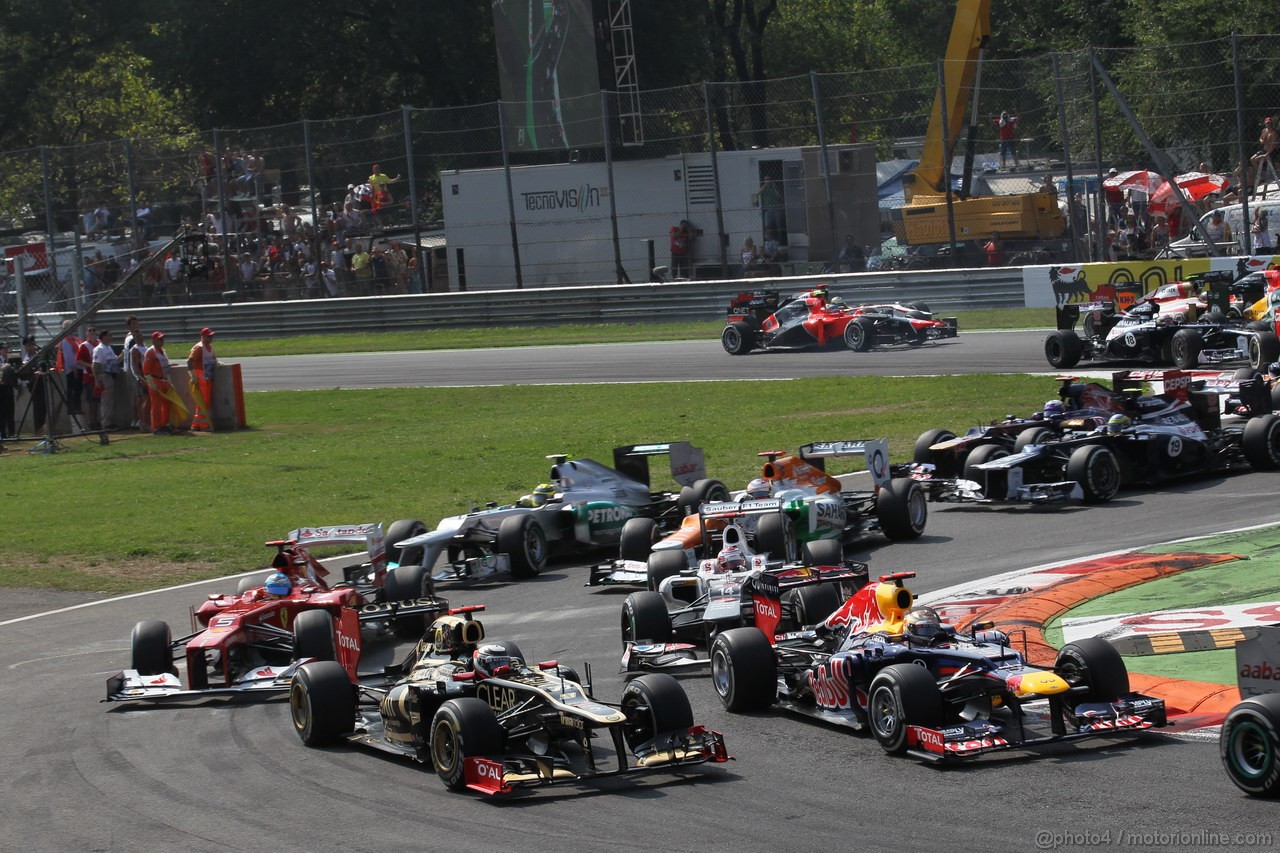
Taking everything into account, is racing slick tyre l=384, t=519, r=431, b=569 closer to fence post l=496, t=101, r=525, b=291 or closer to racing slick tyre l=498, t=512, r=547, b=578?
racing slick tyre l=498, t=512, r=547, b=578

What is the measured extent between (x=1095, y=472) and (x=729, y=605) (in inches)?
264

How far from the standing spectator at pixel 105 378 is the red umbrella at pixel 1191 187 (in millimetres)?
21763

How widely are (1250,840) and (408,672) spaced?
Result: 18.0 ft

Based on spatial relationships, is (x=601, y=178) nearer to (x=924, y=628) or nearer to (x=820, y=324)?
(x=820, y=324)

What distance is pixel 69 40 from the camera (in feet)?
219

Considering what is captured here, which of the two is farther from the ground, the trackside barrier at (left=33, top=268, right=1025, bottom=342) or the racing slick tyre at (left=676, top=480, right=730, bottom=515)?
the trackside barrier at (left=33, top=268, right=1025, bottom=342)

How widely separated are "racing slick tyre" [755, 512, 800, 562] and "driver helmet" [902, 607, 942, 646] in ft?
13.9

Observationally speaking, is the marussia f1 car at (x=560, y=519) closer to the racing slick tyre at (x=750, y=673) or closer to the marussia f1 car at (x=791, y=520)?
the marussia f1 car at (x=791, y=520)

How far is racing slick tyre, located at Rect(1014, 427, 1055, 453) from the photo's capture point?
17.3 meters

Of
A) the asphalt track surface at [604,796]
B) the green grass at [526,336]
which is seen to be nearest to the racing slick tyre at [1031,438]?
the asphalt track surface at [604,796]

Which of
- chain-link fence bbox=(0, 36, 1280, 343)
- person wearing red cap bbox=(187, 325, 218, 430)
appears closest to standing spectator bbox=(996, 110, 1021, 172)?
chain-link fence bbox=(0, 36, 1280, 343)

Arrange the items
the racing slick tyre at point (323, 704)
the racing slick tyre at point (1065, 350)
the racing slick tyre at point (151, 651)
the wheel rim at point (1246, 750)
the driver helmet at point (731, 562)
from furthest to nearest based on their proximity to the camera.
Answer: the racing slick tyre at point (1065, 350) → the driver helmet at point (731, 562) → the racing slick tyre at point (151, 651) → the racing slick tyre at point (323, 704) → the wheel rim at point (1246, 750)

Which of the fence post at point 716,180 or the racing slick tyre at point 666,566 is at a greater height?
the fence post at point 716,180

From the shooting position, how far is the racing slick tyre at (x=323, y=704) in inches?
382
